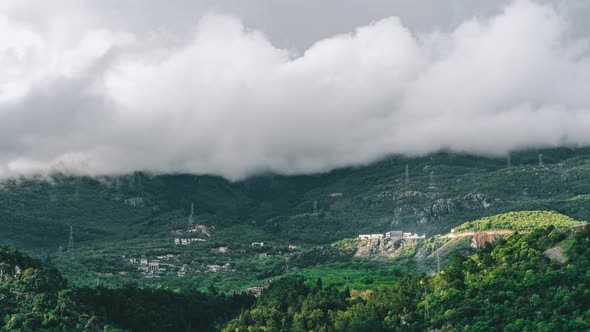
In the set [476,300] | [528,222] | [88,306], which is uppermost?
[528,222]

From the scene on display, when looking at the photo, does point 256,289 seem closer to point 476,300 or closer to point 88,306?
point 88,306

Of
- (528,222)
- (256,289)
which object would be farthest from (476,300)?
(528,222)

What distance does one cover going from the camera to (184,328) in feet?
486

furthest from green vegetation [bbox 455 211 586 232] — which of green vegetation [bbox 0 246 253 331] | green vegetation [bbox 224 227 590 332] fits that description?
green vegetation [bbox 0 246 253 331]

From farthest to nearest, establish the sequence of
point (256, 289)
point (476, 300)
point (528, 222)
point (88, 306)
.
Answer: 1. point (528, 222)
2. point (256, 289)
3. point (88, 306)
4. point (476, 300)

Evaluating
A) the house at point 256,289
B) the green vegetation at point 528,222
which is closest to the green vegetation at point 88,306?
the house at point 256,289

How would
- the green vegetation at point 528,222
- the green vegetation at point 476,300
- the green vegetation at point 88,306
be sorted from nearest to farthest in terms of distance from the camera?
the green vegetation at point 476,300 < the green vegetation at point 88,306 < the green vegetation at point 528,222

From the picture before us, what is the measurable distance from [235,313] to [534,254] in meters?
64.2

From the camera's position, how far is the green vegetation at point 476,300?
334ft

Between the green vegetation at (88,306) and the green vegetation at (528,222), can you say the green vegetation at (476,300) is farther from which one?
the green vegetation at (528,222)

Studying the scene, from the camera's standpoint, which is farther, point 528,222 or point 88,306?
point 528,222

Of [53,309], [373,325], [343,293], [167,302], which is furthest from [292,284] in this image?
[53,309]

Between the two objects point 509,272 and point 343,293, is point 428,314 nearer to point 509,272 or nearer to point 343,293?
point 509,272

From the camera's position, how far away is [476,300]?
358ft
